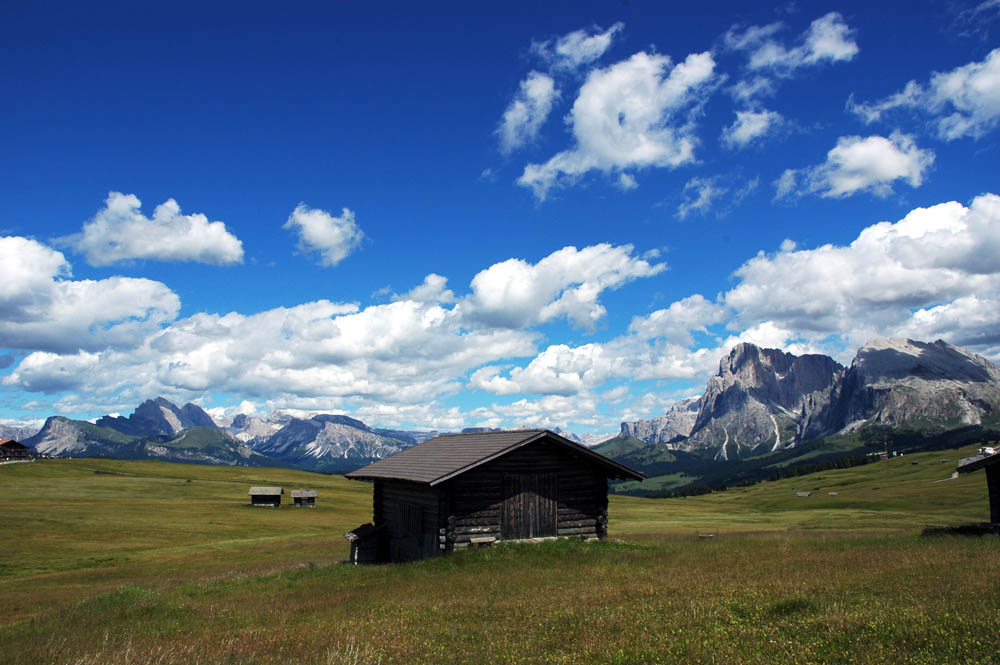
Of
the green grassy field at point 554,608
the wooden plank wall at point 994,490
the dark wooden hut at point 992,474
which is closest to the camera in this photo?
the green grassy field at point 554,608

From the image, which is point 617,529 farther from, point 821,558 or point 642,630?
point 642,630

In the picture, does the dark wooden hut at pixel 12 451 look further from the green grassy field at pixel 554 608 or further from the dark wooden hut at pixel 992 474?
the dark wooden hut at pixel 992 474

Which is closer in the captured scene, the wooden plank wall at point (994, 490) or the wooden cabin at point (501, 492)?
the wooden cabin at point (501, 492)

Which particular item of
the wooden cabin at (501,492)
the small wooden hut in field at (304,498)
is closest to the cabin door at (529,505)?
the wooden cabin at (501,492)

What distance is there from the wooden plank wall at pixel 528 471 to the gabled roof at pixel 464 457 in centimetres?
68

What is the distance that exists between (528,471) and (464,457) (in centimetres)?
321

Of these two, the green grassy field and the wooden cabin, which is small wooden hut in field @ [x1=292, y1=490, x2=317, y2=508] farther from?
the wooden cabin

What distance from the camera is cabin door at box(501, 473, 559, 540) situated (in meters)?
29.2

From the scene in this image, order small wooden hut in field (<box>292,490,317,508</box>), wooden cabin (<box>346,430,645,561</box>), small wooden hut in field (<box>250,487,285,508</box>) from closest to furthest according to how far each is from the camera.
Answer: wooden cabin (<box>346,430,645,561</box>), small wooden hut in field (<box>250,487,285,508</box>), small wooden hut in field (<box>292,490,317,508</box>)

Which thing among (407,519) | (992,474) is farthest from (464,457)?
(992,474)

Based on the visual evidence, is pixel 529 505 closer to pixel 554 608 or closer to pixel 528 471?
pixel 528 471

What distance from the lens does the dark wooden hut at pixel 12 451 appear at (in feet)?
466

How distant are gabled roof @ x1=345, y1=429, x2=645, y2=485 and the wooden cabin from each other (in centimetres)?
6

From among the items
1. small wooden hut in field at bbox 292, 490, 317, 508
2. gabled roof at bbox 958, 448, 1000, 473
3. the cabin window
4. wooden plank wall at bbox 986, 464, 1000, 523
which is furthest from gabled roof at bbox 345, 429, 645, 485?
small wooden hut in field at bbox 292, 490, 317, 508
